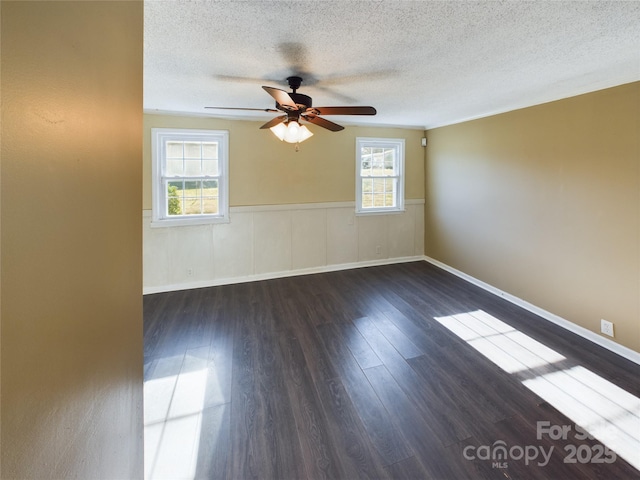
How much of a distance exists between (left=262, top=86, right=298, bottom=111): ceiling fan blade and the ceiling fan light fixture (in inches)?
5.7

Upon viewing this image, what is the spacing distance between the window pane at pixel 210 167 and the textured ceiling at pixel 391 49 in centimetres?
112

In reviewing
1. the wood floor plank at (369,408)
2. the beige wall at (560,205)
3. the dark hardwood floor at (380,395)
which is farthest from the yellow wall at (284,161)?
the wood floor plank at (369,408)

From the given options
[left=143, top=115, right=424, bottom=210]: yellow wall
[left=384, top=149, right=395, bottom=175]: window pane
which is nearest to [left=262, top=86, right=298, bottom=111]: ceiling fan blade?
[left=143, top=115, right=424, bottom=210]: yellow wall

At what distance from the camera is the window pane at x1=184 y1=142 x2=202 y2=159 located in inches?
166

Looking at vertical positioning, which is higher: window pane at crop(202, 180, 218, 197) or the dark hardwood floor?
window pane at crop(202, 180, 218, 197)

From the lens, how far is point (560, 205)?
3.15 m

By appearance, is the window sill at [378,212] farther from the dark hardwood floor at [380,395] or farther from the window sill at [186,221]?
the window sill at [186,221]

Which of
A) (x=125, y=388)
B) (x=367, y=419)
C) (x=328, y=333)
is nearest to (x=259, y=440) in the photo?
(x=367, y=419)

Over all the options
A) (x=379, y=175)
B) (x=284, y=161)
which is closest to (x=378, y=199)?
(x=379, y=175)

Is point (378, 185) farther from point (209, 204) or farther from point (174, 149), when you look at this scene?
point (174, 149)

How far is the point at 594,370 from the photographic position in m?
2.44

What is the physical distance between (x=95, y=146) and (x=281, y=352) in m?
2.38

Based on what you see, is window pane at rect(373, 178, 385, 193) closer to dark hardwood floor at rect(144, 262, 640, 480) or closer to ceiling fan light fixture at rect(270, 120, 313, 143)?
dark hardwood floor at rect(144, 262, 640, 480)

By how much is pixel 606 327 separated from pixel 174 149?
17.6ft
